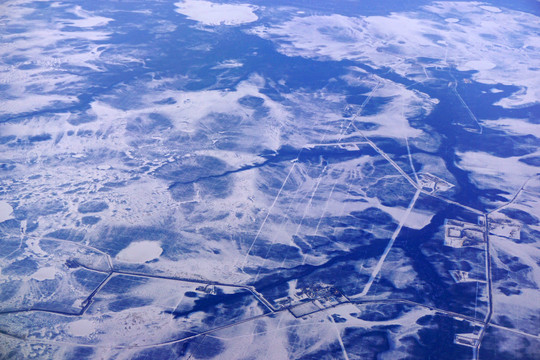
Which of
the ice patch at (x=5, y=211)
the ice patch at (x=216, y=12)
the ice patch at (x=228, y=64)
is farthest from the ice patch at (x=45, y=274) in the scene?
the ice patch at (x=216, y=12)

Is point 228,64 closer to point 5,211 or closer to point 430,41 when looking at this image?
point 430,41

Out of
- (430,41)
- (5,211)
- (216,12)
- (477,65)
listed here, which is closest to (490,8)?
(430,41)

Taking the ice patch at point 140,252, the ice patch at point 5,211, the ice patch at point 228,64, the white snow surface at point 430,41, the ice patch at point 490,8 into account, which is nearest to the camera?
the ice patch at point 140,252

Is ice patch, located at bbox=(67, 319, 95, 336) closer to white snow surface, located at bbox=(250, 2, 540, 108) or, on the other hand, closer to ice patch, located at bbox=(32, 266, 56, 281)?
ice patch, located at bbox=(32, 266, 56, 281)

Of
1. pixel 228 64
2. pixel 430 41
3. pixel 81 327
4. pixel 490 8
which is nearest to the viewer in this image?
pixel 81 327

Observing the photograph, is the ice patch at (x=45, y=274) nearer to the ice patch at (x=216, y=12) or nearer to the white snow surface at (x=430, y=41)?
the white snow surface at (x=430, y=41)

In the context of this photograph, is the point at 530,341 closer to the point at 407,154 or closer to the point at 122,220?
the point at 407,154
